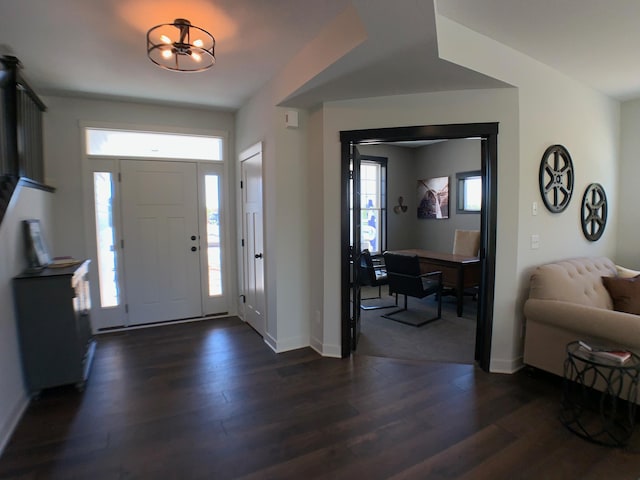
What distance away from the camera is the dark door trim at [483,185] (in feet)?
9.45

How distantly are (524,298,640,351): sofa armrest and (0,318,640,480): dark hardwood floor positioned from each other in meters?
0.55

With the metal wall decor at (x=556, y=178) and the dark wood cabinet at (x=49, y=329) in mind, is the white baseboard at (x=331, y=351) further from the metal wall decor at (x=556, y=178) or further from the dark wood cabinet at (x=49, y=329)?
the metal wall decor at (x=556, y=178)

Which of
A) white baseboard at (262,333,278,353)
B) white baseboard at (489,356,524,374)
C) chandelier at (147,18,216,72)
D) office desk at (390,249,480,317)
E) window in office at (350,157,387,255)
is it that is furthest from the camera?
window in office at (350,157,387,255)

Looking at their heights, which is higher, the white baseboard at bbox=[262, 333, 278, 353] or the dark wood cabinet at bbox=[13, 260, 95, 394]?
the dark wood cabinet at bbox=[13, 260, 95, 394]

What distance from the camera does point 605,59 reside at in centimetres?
292

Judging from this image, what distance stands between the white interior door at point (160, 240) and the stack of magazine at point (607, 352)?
4.04 meters

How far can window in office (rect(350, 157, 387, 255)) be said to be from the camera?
6555 mm

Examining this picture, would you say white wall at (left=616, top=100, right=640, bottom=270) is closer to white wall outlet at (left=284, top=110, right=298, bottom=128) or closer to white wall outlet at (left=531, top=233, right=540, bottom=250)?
white wall outlet at (left=531, top=233, right=540, bottom=250)

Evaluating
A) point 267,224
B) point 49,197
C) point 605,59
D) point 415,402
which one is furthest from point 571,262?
point 49,197

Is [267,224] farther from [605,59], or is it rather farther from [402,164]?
[402,164]

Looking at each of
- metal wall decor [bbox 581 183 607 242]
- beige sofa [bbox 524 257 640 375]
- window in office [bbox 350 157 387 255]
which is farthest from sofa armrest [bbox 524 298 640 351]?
window in office [bbox 350 157 387 255]

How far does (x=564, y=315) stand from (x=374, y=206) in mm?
4277

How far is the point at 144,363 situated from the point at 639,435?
3799 mm

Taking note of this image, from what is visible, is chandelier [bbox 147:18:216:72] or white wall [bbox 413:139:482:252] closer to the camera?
chandelier [bbox 147:18:216:72]
